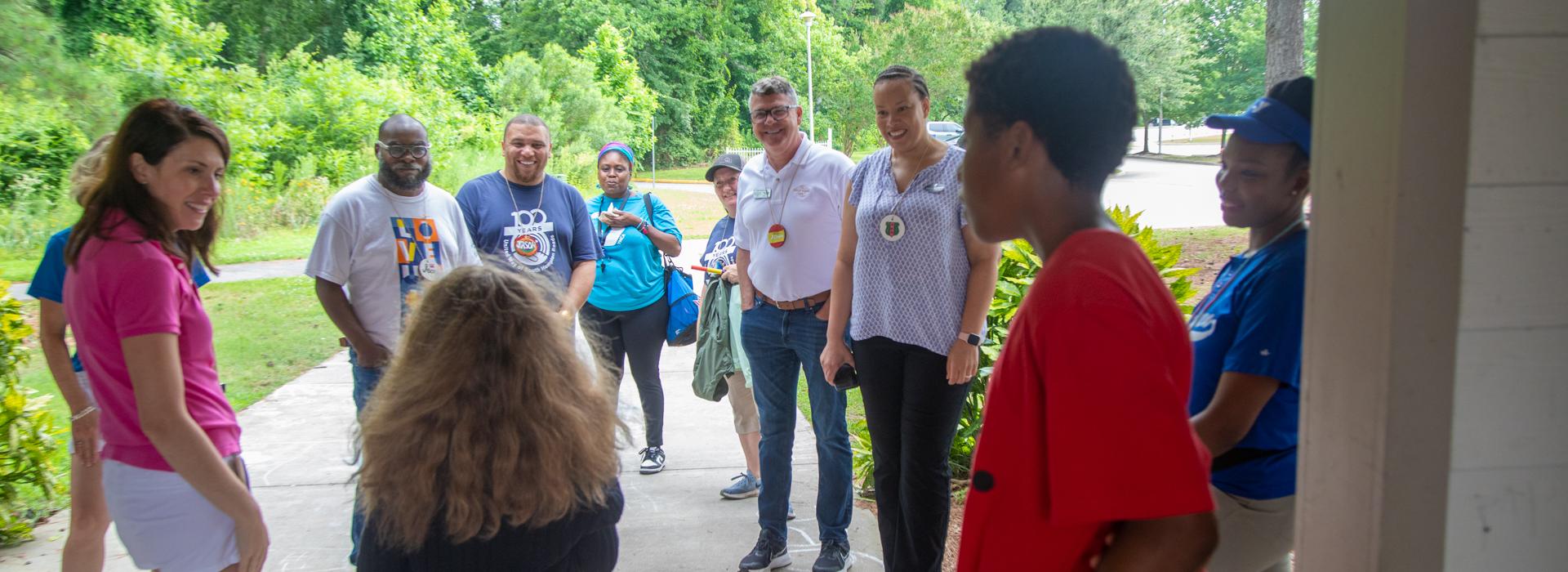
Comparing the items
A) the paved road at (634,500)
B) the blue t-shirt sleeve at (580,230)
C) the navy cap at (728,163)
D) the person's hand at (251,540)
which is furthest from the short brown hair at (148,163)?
the navy cap at (728,163)

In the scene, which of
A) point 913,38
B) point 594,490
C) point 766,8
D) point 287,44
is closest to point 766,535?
point 594,490

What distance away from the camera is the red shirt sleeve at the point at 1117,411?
119 cm

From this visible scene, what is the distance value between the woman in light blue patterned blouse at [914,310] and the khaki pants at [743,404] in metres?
1.45

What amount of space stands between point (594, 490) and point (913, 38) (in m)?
31.9

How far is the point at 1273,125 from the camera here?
7.11ft

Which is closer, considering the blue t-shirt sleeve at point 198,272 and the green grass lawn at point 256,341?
the blue t-shirt sleeve at point 198,272

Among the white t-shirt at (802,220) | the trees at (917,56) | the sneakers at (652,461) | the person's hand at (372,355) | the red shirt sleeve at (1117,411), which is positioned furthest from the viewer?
the trees at (917,56)

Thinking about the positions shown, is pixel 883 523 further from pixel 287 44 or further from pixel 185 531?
pixel 287 44

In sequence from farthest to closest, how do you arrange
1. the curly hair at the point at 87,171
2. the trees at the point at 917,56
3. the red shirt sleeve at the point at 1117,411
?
1. the trees at the point at 917,56
2. the curly hair at the point at 87,171
3. the red shirt sleeve at the point at 1117,411

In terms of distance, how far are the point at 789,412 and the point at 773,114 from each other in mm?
1228

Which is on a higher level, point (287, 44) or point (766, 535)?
point (287, 44)

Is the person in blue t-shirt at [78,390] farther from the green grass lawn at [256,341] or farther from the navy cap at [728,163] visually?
the navy cap at [728,163]

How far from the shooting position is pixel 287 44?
33000mm

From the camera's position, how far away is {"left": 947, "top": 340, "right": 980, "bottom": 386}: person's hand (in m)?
3.32
